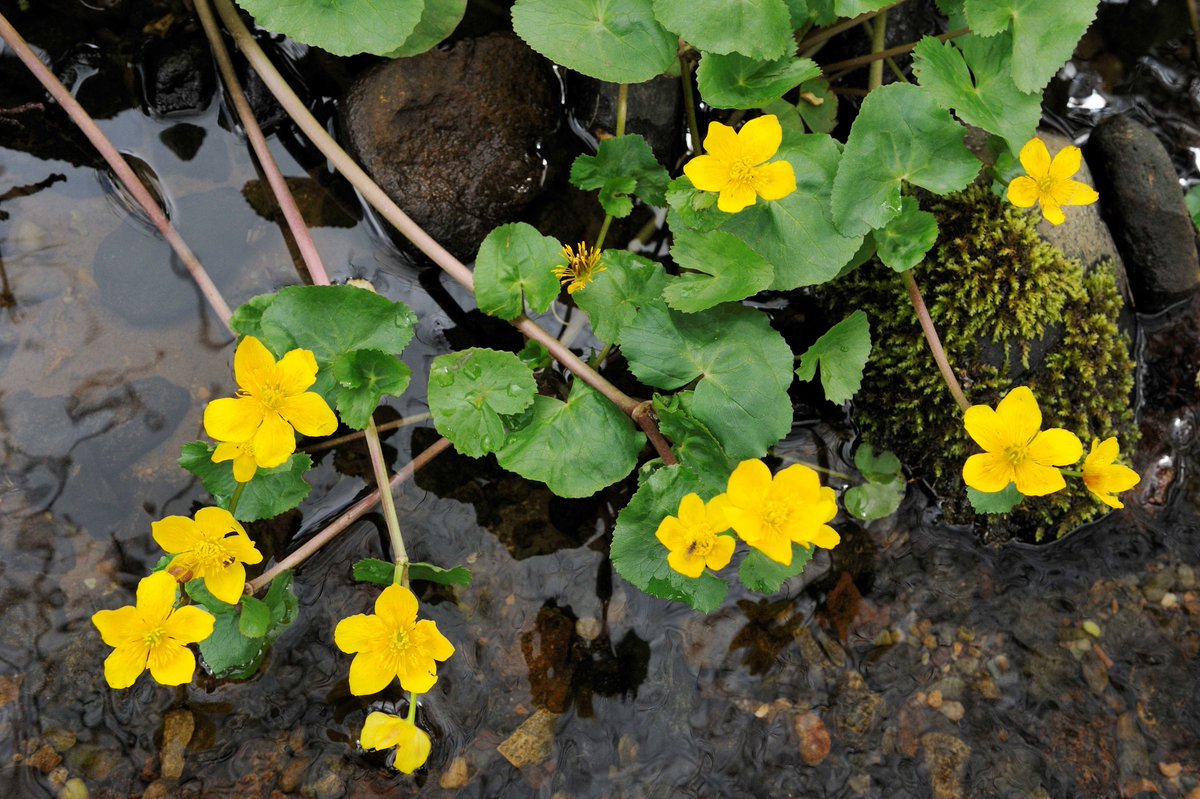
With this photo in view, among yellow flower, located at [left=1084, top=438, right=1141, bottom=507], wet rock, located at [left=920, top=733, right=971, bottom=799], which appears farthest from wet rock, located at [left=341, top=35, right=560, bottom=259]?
wet rock, located at [left=920, top=733, right=971, bottom=799]

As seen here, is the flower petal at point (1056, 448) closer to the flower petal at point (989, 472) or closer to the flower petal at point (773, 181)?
the flower petal at point (989, 472)

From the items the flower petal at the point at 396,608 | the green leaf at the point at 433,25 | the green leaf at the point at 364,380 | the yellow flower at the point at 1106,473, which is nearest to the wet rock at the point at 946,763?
the yellow flower at the point at 1106,473

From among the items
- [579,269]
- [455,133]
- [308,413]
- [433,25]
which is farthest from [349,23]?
[308,413]

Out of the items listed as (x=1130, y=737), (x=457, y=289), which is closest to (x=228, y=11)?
(x=457, y=289)

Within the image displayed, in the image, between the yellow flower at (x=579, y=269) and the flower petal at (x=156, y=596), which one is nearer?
the flower petal at (x=156, y=596)

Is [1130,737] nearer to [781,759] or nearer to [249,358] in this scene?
[781,759]

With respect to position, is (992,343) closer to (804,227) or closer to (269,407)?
(804,227)
